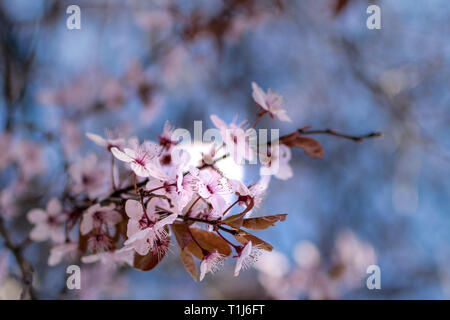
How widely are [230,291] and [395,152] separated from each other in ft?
4.95

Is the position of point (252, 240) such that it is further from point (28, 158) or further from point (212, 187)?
point (28, 158)

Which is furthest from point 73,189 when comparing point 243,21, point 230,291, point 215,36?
point 230,291

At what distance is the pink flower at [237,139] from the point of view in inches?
25.7

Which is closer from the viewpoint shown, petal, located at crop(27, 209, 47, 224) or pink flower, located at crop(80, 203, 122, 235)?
pink flower, located at crop(80, 203, 122, 235)

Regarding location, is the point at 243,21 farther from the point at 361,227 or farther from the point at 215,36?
the point at 361,227

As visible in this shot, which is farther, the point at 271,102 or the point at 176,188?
the point at 271,102

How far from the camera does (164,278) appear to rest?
8.68 ft

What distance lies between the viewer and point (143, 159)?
0.61m

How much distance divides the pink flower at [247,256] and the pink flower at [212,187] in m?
0.07

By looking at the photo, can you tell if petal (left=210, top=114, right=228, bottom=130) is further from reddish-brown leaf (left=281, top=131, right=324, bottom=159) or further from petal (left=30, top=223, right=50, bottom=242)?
petal (left=30, top=223, right=50, bottom=242)

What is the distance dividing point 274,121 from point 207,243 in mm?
2313

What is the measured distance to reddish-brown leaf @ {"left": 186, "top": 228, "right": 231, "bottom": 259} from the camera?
2.00 feet

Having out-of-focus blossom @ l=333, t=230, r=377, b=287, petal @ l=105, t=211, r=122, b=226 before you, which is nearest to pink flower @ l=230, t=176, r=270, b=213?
petal @ l=105, t=211, r=122, b=226

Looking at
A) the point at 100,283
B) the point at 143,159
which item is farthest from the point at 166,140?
the point at 100,283
